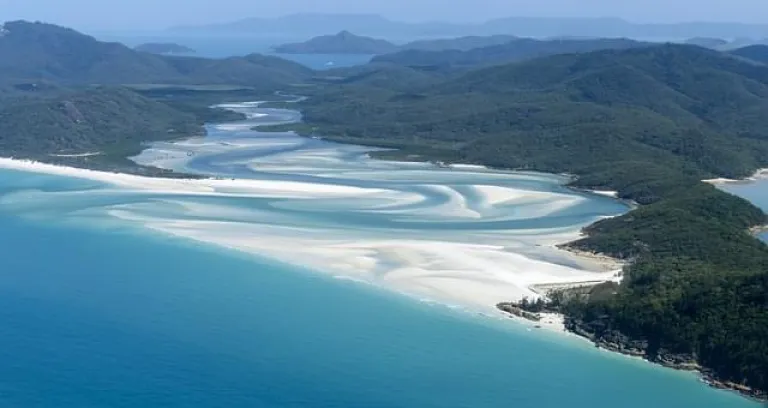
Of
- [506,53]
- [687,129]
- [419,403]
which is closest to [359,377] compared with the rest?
[419,403]

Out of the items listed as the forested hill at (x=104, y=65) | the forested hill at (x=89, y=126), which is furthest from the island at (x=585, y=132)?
the forested hill at (x=104, y=65)

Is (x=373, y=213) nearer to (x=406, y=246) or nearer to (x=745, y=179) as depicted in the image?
(x=406, y=246)

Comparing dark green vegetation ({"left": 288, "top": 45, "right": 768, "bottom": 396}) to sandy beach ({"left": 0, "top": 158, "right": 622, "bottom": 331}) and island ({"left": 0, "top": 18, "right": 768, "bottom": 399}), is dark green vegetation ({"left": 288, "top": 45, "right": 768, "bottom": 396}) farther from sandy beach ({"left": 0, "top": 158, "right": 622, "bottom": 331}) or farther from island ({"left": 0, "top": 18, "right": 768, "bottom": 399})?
sandy beach ({"left": 0, "top": 158, "right": 622, "bottom": 331})

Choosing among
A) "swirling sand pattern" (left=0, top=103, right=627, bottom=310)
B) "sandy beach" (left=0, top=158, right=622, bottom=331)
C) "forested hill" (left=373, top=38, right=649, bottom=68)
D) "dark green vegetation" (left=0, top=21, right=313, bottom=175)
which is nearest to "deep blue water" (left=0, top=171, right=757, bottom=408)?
"sandy beach" (left=0, top=158, right=622, bottom=331)

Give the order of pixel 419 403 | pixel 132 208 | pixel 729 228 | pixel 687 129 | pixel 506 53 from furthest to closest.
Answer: pixel 506 53 → pixel 687 129 → pixel 132 208 → pixel 729 228 → pixel 419 403

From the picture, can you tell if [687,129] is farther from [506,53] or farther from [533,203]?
[506,53]

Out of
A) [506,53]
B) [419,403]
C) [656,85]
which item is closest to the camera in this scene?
[419,403]
